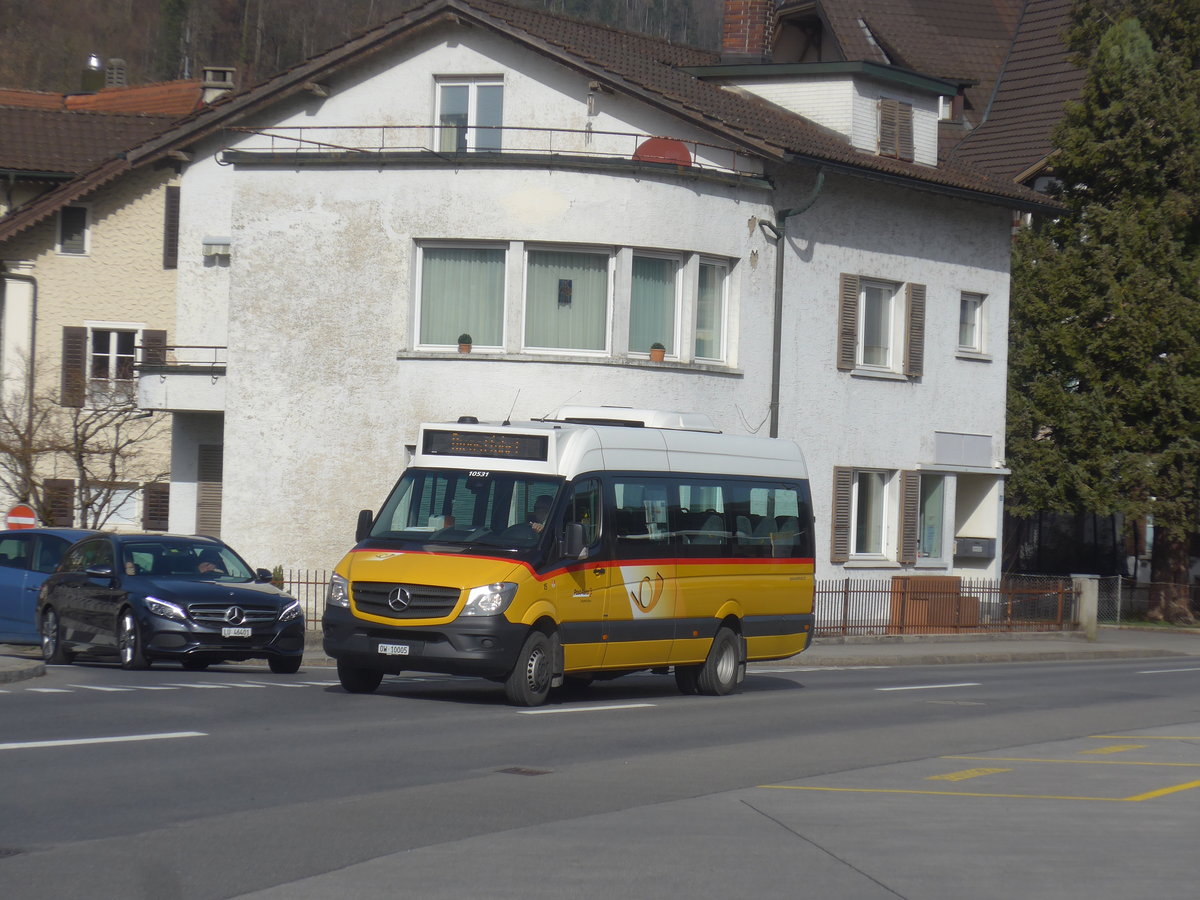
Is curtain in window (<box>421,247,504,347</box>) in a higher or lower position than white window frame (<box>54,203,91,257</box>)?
lower

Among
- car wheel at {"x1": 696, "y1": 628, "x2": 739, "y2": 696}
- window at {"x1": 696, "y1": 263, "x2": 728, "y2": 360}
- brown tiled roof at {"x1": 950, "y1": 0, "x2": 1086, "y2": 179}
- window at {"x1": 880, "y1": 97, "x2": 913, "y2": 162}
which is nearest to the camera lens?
car wheel at {"x1": 696, "y1": 628, "x2": 739, "y2": 696}

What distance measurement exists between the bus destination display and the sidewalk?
595 cm

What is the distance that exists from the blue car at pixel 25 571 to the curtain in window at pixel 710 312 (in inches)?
433

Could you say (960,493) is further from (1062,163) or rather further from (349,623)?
(349,623)

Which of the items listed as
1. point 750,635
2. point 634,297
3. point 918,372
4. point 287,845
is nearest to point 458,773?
point 287,845

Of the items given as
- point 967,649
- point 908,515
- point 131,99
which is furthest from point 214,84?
point 967,649

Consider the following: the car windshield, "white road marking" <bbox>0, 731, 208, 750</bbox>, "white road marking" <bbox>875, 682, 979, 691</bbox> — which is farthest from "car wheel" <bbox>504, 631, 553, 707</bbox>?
"white road marking" <bbox>875, 682, 979, 691</bbox>

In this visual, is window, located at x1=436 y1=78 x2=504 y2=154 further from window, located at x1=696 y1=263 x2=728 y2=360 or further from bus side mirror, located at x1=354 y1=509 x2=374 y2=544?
bus side mirror, located at x1=354 y1=509 x2=374 y2=544

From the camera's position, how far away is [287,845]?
830 cm

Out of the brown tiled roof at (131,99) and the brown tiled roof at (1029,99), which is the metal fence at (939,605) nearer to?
the brown tiled roof at (1029,99)

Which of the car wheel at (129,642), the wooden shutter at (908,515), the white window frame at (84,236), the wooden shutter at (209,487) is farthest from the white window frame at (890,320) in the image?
the white window frame at (84,236)

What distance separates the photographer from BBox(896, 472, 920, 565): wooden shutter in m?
32.1

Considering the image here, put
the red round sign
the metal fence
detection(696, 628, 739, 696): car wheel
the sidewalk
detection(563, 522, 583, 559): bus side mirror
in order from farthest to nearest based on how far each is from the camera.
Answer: the metal fence
the red round sign
the sidewalk
detection(696, 628, 739, 696): car wheel
detection(563, 522, 583, 559): bus side mirror

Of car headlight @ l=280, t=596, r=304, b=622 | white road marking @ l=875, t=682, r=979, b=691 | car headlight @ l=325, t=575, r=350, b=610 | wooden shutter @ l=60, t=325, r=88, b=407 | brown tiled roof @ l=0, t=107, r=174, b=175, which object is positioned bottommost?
white road marking @ l=875, t=682, r=979, b=691
